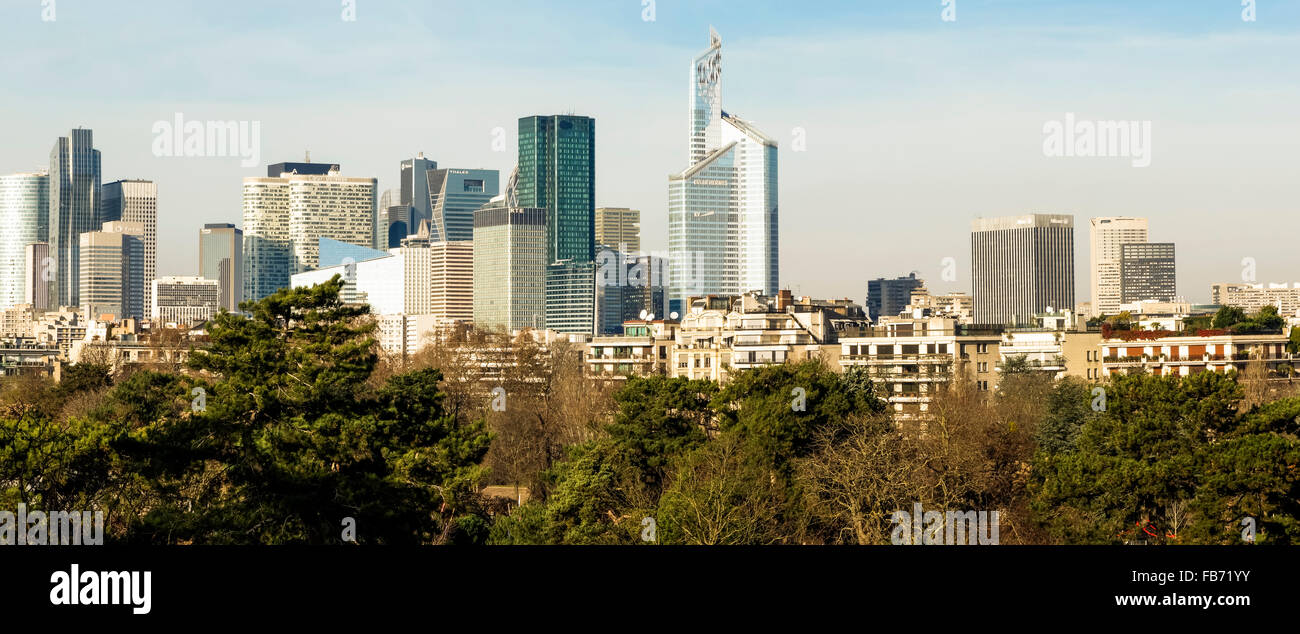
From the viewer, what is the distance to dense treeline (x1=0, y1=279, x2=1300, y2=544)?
24.1 meters

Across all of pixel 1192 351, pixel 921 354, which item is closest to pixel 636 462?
pixel 921 354

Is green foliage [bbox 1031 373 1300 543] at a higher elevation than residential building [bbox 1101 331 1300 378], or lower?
lower

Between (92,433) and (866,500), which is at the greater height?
(92,433)

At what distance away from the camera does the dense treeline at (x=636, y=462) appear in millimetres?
24125

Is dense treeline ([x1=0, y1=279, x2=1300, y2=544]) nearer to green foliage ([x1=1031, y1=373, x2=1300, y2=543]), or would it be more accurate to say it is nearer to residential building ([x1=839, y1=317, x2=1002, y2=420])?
green foliage ([x1=1031, y1=373, x2=1300, y2=543])

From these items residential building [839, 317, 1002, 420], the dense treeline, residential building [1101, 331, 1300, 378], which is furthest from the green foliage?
residential building [1101, 331, 1300, 378]

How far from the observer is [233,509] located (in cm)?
2248

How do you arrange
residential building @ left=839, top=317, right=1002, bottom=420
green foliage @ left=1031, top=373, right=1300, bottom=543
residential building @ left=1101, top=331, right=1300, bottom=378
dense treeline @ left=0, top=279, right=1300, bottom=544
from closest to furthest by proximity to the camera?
dense treeline @ left=0, top=279, right=1300, bottom=544 < green foliage @ left=1031, top=373, right=1300, bottom=543 < residential building @ left=839, top=317, right=1002, bottom=420 < residential building @ left=1101, top=331, right=1300, bottom=378

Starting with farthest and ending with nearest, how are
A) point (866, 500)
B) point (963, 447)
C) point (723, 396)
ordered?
point (723, 396) < point (963, 447) < point (866, 500)

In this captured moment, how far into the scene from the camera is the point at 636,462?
131 feet

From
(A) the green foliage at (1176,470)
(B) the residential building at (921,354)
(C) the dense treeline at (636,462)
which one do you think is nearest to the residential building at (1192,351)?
(B) the residential building at (921,354)
